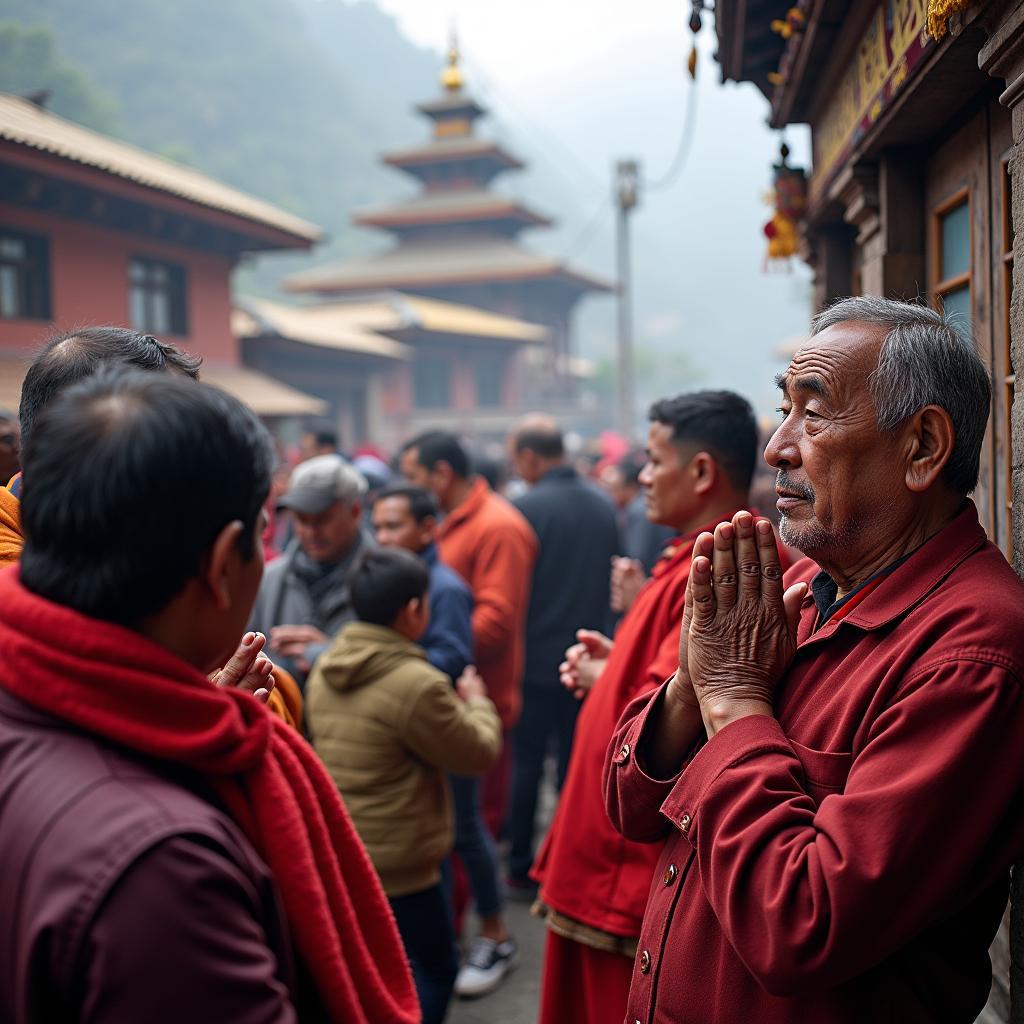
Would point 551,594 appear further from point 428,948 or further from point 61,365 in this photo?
point 61,365

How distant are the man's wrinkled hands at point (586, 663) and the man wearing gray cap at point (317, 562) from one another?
4.02 feet

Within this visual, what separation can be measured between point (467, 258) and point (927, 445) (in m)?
28.5

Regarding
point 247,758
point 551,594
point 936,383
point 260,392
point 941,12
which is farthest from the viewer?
point 260,392

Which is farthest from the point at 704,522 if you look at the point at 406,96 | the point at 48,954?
the point at 406,96

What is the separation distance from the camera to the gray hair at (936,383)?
5.23ft

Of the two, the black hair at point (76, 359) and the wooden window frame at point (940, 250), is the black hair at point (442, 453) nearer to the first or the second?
the wooden window frame at point (940, 250)

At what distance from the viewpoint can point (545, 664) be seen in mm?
5168

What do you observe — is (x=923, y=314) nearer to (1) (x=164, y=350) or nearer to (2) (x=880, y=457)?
(2) (x=880, y=457)

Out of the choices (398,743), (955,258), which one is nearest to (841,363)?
(955,258)

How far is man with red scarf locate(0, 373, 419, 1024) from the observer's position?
98 centimetres

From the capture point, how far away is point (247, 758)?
1.17m

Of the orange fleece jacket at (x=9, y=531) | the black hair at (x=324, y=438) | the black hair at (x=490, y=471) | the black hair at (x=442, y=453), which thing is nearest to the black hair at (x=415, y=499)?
the black hair at (x=442, y=453)

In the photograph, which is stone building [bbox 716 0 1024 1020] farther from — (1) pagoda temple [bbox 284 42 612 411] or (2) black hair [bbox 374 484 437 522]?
(1) pagoda temple [bbox 284 42 612 411]

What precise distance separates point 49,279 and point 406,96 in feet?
250
